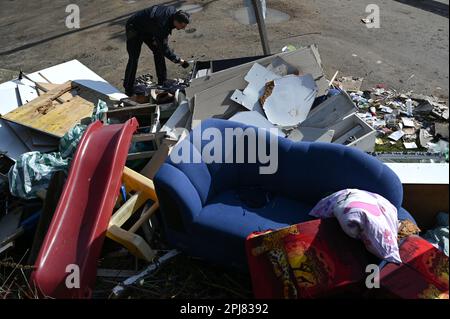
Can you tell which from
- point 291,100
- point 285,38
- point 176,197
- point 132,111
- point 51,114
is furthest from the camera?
point 285,38

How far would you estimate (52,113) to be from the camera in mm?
4992

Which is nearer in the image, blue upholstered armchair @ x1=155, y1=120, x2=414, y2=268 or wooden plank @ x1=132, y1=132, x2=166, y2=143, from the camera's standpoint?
blue upholstered armchair @ x1=155, y1=120, x2=414, y2=268

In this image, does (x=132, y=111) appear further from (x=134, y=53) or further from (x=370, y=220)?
(x=370, y=220)

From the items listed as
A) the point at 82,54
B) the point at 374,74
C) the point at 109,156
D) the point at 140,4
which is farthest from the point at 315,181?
the point at 140,4

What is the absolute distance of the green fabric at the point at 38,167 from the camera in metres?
4.13

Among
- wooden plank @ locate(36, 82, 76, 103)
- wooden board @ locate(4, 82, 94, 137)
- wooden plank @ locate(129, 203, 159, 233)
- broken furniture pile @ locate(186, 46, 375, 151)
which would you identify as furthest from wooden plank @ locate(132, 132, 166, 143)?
wooden plank @ locate(36, 82, 76, 103)

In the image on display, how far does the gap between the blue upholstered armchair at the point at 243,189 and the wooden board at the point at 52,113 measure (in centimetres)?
186

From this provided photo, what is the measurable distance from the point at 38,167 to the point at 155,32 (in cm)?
244

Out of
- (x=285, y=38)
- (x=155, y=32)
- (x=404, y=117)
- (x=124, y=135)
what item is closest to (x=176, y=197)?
(x=124, y=135)

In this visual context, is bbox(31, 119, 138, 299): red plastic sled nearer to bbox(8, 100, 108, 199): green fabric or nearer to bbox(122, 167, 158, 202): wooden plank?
bbox(122, 167, 158, 202): wooden plank

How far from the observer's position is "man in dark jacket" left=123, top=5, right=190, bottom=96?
219 inches

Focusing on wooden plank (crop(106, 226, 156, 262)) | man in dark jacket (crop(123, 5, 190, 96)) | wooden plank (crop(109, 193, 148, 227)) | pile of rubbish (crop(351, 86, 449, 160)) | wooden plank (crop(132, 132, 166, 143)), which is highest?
man in dark jacket (crop(123, 5, 190, 96))

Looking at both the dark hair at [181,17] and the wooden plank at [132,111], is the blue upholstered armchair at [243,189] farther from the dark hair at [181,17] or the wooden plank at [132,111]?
the dark hair at [181,17]

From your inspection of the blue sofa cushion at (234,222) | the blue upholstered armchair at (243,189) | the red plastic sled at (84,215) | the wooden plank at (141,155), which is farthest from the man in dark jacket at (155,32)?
the blue sofa cushion at (234,222)
